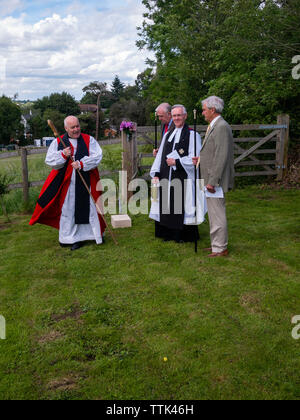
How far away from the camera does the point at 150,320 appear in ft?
12.9

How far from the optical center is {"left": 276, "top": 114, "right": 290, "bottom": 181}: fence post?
10.7 m

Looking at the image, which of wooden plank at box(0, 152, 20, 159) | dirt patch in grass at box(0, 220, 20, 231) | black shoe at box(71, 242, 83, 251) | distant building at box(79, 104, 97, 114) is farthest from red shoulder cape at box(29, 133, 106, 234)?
distant building at box(79, 104, 97, 114)

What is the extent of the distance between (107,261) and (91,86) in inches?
743

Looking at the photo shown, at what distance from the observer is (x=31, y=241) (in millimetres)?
6723

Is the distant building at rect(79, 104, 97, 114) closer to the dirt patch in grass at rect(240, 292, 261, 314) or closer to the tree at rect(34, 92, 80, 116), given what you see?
the tree at rect(34, 92, 80, 116)

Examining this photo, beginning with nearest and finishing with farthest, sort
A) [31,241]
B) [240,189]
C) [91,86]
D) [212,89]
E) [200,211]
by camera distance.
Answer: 1. [200,211]
2. [31,241]
3. [240,189]
4. [212,89]
5. [91,86]

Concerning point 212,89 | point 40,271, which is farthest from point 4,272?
point 212,89

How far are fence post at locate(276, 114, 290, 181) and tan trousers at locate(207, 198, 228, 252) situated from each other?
598 cm

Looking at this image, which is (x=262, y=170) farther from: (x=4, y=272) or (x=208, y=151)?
(x=4, y=272)

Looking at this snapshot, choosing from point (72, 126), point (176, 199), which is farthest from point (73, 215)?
point (176, 199)

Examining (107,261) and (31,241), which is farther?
(31,241)

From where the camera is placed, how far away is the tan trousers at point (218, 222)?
540cm

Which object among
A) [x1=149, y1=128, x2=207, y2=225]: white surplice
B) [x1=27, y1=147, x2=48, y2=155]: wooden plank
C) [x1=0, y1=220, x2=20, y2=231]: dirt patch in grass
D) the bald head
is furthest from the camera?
[x1=27, y1=147, x2=48, y2=155]: wooden plank
